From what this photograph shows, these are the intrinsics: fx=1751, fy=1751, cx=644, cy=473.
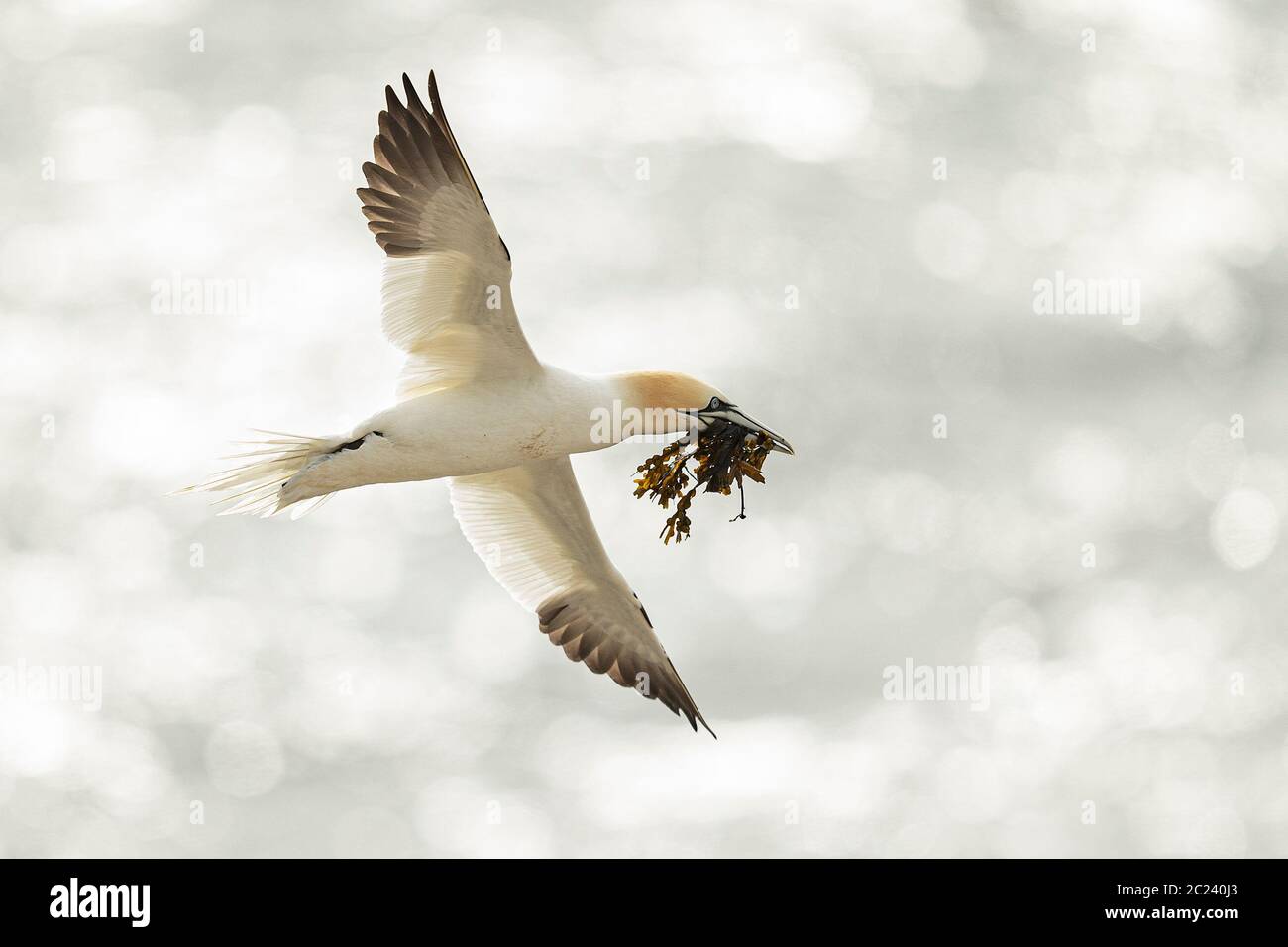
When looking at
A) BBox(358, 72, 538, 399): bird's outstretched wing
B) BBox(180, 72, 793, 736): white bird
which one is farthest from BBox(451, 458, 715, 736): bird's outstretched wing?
BBox(358, 72, 538, 399): bird's outstretched wing

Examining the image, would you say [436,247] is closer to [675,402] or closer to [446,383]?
[446,383]

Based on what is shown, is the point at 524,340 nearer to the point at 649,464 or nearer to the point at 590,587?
the point at 649,464

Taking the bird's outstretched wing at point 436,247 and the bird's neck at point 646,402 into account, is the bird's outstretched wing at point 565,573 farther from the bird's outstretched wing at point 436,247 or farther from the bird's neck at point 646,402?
the bird's outstretched wing at point 436,247

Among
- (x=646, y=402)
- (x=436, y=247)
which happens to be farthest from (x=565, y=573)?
(x=436, y=247)

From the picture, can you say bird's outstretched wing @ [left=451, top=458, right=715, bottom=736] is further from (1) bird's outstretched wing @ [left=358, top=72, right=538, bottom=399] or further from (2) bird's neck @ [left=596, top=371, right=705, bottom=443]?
(1) bird's outstretched wing @ [left=358, top=72, right=538, bottom=399]
